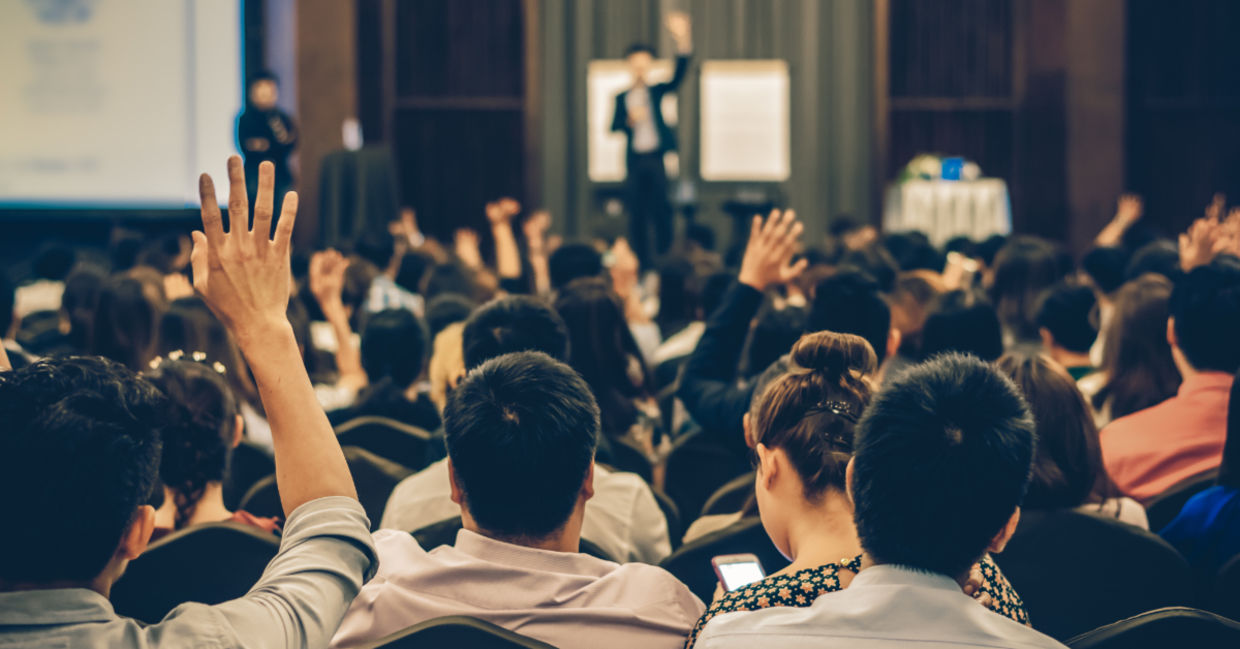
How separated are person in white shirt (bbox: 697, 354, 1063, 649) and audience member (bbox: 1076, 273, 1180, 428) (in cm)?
193

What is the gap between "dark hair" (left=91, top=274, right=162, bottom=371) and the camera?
138 inches

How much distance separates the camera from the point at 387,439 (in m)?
2.98

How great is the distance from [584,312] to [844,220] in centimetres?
528

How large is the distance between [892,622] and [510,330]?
1494mm

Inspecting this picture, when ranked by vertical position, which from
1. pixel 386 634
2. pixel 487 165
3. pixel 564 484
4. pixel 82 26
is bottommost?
pixel 386 634

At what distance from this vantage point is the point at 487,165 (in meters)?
10.5

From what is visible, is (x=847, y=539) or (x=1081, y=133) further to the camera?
(x=1081, y=133)

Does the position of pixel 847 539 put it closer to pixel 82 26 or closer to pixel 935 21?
pixel 82 26

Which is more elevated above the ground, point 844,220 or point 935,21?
point 935,21

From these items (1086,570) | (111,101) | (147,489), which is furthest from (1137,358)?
(111,101)

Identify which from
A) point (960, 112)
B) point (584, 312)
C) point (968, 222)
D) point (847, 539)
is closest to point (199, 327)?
point (584, 312)

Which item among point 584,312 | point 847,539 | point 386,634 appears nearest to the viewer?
point 386,634

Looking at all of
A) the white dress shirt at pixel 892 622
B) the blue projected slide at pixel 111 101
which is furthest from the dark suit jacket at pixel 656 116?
the white dress shirt at pixel 892 622

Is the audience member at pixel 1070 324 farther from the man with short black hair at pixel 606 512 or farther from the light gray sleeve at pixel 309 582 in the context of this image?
the light gray sleeve at pixel 309 582
